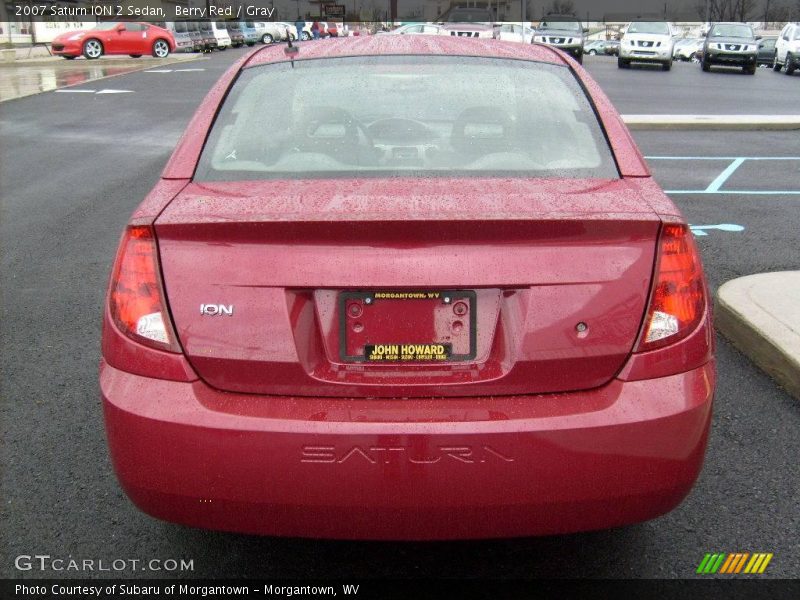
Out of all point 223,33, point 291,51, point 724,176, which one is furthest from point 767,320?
point 223,33

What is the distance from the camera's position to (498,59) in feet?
11.6

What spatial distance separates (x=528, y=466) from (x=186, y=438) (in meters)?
0.89

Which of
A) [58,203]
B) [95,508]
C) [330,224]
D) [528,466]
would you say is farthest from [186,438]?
[58,203]

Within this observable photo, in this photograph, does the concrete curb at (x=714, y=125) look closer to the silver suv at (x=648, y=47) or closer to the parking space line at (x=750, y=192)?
the parking space line at (x=750, y=192)

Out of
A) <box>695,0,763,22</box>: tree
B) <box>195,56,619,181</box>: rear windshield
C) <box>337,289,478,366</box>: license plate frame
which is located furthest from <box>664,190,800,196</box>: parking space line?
<box>695,0,763,22</box>: tree

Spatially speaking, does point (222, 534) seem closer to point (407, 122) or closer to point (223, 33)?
point (407, 122)

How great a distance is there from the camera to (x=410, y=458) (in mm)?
2250

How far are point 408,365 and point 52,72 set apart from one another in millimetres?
28094

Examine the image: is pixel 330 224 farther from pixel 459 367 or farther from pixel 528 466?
pixel 528 466

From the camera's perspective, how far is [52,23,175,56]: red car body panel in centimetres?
3425

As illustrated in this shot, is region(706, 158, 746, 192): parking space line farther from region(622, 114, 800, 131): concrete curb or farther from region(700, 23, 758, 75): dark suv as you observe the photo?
region(700, 23, 758, 75): dark suv

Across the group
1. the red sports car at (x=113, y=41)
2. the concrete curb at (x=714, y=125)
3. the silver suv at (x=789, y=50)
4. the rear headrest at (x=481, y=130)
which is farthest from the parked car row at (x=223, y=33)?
the rear headrest at (x=481, y=130)

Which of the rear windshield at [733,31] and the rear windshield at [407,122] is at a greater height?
the rear windshield at [407,122]

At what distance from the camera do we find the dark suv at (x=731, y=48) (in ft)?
103
